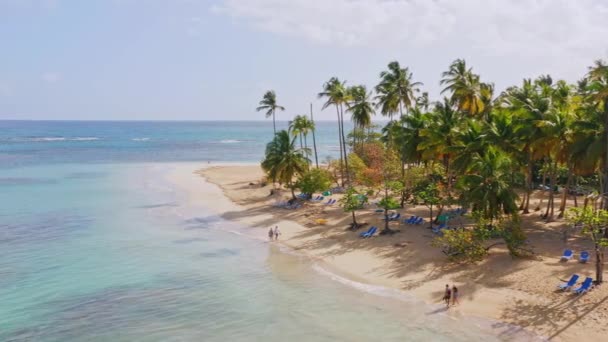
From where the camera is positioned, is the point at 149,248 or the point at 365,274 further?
the point at 149,248

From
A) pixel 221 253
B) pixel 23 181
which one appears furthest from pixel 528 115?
pixel 23 181

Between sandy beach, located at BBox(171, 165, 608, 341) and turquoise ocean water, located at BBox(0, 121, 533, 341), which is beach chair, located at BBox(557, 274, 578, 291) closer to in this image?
sandy beach, located at BBox(171, 165, 608, 341)

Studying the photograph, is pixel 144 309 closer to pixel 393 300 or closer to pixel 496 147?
pixel 393 300

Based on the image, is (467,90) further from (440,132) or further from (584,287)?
(584,287)

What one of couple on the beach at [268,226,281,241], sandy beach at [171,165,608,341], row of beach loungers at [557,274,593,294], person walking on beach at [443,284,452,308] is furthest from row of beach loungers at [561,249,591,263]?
couple on the beach at [268,226,281,241]

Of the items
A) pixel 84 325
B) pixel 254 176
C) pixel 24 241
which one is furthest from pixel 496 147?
pixel 254 176
